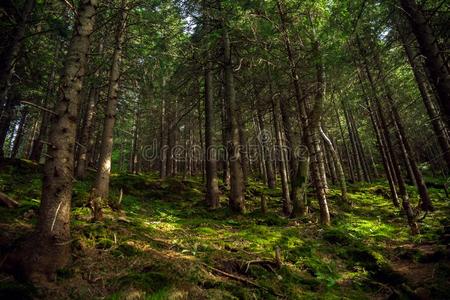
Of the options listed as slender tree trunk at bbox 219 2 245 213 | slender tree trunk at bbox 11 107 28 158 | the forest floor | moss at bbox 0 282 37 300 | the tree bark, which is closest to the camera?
moss at bbox 0 282 37 300

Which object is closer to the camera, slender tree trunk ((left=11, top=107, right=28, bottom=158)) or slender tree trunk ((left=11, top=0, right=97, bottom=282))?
slender tree trunk ((left=11, top=0, right=97, bottom=282))

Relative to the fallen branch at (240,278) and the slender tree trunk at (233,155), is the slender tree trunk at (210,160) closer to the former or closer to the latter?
the slender tree trunk at (233,155)

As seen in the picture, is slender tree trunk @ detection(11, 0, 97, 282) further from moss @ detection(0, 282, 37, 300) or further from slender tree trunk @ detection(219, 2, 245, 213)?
slender tree trunk @ detection(219, 2, 245, 213)

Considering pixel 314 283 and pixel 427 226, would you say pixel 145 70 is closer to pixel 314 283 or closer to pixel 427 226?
pixel 314 283

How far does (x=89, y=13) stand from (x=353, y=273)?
24.3 feet

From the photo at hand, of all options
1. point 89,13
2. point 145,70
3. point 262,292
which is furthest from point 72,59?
point 145,70

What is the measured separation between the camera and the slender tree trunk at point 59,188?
167 inches

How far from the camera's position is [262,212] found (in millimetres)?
11469

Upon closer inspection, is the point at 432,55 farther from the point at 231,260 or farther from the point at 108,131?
the point at 108,131

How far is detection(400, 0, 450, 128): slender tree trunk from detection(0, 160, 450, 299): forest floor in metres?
3.34

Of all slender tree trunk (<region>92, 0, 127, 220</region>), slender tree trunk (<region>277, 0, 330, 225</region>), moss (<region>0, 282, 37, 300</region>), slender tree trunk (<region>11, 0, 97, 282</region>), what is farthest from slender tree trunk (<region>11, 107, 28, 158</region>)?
moss (<region>0, 282, 37, 300</region>)

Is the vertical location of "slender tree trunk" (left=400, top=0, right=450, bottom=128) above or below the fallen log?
above

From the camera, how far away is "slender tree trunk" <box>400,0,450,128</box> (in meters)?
5.94

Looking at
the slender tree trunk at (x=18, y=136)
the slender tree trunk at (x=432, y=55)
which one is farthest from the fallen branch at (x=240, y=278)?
the slender tree trunk at (x=18, y=136)
